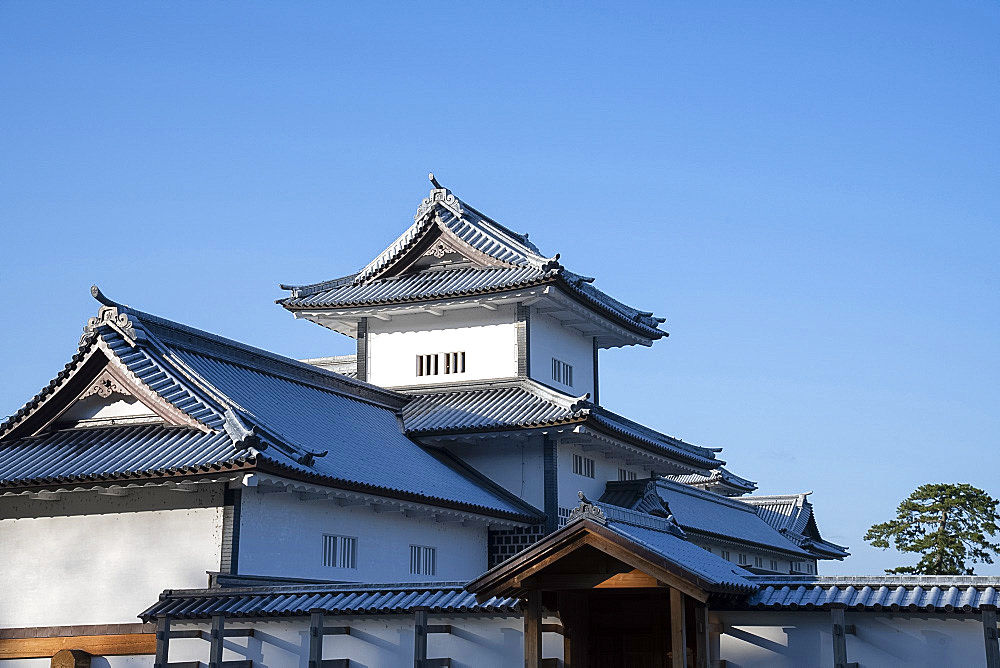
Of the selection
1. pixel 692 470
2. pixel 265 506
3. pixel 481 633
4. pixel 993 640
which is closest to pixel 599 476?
pixel 692 470

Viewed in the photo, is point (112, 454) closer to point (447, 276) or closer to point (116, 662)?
point (116, 662)

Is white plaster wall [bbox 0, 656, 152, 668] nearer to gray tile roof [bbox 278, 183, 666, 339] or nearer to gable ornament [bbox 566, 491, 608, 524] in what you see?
gable ornament [bbox 566, 491, 608, 524]

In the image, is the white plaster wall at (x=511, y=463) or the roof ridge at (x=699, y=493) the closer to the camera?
the white plaster wall at (x=511, y=463)

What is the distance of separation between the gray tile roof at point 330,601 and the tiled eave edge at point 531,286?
15721 millimetres

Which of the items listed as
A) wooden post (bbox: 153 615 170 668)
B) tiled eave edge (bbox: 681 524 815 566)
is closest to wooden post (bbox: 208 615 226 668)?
wooden post (bbox: 153 615 170 668)

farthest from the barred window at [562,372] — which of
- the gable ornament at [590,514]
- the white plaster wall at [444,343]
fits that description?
the gable ornament at [590,514]

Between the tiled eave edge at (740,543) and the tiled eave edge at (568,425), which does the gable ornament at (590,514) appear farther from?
the tiled eave edge at (740,543)

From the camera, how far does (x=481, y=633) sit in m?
19.8

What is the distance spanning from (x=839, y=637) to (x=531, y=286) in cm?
2005

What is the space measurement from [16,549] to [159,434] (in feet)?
13.8

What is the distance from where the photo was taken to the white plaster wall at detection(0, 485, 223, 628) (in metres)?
24.3

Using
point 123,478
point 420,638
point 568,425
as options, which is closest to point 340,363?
point 568,425

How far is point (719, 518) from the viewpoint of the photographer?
176ft

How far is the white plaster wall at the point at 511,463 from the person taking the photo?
33.7m
